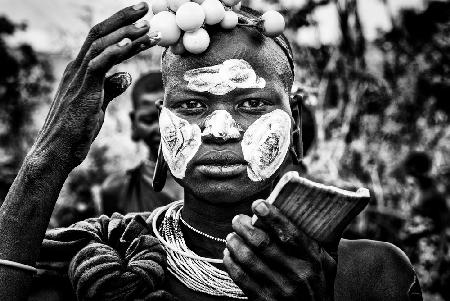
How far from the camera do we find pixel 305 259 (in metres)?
1.87

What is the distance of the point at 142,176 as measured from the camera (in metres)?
5.22

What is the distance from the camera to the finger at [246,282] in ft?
6.14

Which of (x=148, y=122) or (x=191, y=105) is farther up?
(x=191, y=105)

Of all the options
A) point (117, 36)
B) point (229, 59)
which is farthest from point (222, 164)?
point (117, 36)

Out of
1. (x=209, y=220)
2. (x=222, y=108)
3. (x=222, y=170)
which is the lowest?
(x=209, y=220)

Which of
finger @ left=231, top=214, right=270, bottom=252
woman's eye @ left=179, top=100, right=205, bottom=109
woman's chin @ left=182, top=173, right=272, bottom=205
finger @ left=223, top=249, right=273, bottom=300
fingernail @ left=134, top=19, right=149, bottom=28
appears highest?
fingernail @ left=134, top=19, right=149, bottom=28

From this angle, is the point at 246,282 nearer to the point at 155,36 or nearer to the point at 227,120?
the point at 227,120

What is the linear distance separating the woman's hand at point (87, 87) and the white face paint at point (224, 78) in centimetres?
32

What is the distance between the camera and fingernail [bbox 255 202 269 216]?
176 centimetres

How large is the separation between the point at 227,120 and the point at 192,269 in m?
0.62

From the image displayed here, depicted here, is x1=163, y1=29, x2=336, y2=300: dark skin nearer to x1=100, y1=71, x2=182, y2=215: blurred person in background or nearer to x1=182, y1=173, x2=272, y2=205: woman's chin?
x1=182, y1=173, x2=272, y2=205: woman's chin

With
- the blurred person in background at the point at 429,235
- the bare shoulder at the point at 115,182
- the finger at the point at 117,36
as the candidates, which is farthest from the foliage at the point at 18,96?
the finger at the point at 117,36

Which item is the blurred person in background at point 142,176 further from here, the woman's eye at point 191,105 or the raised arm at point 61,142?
the raised arm at point 61,142

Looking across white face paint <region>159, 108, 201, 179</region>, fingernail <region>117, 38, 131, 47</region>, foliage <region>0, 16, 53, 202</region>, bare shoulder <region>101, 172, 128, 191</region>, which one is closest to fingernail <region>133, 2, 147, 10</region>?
fingernail <region>117, 38, 131, 47</region>
